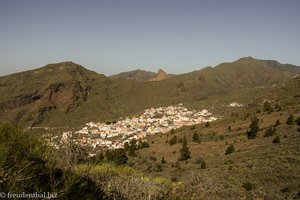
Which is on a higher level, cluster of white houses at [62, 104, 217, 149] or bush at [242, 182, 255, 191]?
bush at [242, 182, 255, 191]

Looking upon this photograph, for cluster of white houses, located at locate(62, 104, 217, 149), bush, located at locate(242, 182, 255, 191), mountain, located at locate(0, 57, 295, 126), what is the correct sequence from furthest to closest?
mountain, located at locate(0, 57, 295, 126) → cluster of white houses, located at locate(62, 104, 217, 149) → bush, located at locate(242, 182, 255, 191)

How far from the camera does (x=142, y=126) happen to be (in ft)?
267

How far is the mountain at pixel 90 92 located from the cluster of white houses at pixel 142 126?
14.4 metres

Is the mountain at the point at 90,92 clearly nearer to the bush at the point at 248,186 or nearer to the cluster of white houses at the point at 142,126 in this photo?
the cluster of white houses at the point at 142,126

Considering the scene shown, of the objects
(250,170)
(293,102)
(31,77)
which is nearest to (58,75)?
(31,77)

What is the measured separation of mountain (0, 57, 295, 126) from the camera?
105812 mm

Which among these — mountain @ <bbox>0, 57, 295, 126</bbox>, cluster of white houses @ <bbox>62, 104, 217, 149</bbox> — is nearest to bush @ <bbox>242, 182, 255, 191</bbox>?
cluster of white houses @ <bbox>62, 104, 217, 149</bbox>

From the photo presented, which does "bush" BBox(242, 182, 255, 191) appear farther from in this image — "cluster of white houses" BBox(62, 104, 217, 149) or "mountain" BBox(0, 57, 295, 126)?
"mountain" BBox(0, 57, 295, 126)

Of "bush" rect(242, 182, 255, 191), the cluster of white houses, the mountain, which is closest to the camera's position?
"bush" rect(242, 182, 255, 191)

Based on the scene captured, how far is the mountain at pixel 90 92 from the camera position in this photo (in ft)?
347

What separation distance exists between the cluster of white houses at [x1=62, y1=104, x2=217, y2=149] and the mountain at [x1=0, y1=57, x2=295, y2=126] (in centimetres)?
1437

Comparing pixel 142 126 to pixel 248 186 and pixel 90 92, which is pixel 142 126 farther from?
pixel 248 186

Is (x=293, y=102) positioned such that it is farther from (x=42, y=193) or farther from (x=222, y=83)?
(x=222, y=83)

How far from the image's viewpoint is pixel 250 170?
19.8 meters
